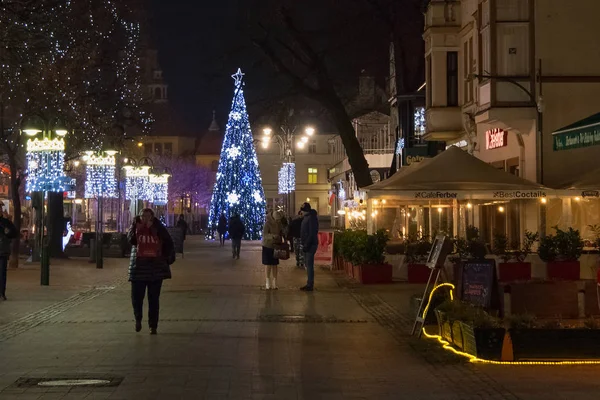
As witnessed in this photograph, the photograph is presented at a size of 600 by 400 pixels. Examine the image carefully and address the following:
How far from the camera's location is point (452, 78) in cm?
2961

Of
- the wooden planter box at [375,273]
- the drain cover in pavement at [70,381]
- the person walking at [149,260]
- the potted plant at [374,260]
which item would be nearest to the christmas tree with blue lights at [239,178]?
the potted plant at [374,260]

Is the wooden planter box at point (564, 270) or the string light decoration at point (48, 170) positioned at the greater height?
the string light decoration at point (48, 170)

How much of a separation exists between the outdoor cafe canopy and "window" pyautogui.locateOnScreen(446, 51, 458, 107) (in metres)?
7.47

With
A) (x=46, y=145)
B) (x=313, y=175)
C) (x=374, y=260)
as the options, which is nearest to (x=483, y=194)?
(x=374, y=260)

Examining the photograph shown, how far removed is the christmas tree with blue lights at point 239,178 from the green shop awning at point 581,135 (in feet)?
138

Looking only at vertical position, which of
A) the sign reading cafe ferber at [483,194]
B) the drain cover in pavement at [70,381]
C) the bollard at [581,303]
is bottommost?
the drain cover in pavement at [70,381]

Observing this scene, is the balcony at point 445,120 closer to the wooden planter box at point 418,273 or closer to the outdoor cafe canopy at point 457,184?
the outdoor cafe canopy at point 457,184

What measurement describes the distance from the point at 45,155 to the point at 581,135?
15919mm

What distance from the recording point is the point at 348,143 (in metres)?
32.2

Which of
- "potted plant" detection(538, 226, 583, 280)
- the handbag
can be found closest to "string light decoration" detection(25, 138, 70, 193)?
the handbag

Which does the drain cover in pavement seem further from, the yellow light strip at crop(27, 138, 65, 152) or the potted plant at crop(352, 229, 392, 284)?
the yellow light strip at crop(27, 138, 65, 152)

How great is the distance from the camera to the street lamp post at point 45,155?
23.0 meters

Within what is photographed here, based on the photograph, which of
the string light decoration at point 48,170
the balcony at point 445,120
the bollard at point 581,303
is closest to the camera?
the bollard at point 581,303

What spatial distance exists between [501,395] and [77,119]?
24.5 meters
